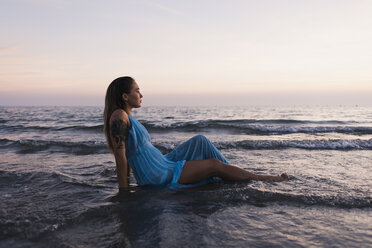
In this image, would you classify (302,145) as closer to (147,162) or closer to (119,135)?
(147,162)

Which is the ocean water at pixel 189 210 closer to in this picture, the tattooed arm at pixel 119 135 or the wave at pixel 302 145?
the tattooed arm at pixel 119 135

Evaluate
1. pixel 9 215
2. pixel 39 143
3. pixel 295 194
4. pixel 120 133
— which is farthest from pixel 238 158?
pixel 39 143

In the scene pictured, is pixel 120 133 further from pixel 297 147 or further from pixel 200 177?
pixel 297 147

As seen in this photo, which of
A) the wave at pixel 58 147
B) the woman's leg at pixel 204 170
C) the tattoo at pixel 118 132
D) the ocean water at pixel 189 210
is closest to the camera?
the ocean water at pixel 189 210

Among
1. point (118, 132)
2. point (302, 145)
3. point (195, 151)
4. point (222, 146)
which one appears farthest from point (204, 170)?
point (302, 145)

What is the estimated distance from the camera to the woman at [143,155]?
3371 millimetres

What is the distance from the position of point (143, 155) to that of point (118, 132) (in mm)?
503

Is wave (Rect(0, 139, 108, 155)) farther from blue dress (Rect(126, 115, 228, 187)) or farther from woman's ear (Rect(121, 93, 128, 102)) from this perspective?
woman's ear (Rect(121, 93, 128, 102))

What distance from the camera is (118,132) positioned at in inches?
131

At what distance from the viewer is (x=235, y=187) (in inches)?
148

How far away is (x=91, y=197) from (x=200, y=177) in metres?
1.53

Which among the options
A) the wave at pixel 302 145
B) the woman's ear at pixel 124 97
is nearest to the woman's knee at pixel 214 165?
the woman's ear at pixel 124 97

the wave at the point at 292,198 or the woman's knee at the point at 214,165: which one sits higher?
the woman's knee at the point at 214,165

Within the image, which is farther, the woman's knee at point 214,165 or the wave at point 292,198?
the woman's knee at point 214,165
